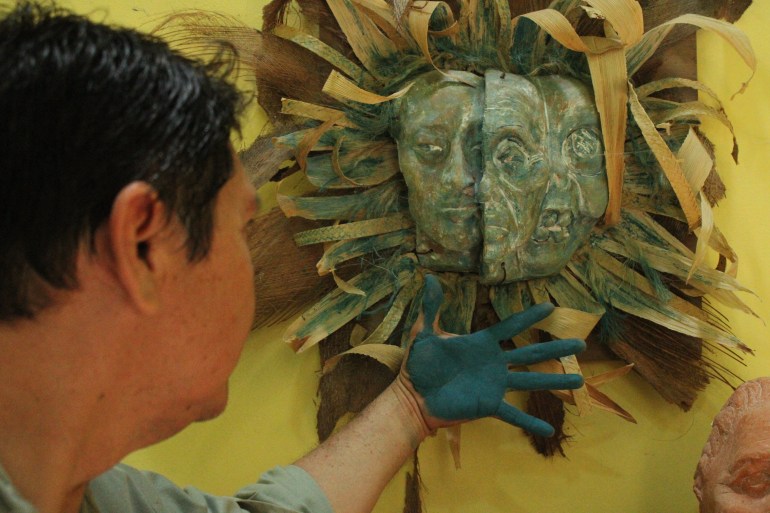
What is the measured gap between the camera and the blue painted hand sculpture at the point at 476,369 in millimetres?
1087

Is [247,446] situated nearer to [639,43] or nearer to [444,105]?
[444,105]

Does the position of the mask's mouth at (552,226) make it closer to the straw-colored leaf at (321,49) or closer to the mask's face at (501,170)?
the mask's face at (501,170)

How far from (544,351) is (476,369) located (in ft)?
0.28

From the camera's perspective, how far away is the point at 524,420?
1.09m

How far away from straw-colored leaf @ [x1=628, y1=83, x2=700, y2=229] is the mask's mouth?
13 centimetres

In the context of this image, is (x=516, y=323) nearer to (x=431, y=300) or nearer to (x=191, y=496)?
(x=431, y=300)

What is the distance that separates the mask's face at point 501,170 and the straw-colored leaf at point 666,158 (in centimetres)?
5

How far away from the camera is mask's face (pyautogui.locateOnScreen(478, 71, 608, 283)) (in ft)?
3.57

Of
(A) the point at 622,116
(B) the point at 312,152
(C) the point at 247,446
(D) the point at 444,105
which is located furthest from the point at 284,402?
(A) the point at 622,116

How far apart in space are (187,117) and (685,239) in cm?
79

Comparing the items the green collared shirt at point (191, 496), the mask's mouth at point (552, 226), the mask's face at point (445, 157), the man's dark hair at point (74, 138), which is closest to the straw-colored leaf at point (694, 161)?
the mask's mouth at point (552, 226)

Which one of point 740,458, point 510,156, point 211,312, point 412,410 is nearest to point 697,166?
point 510,156

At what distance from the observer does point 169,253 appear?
0.64m

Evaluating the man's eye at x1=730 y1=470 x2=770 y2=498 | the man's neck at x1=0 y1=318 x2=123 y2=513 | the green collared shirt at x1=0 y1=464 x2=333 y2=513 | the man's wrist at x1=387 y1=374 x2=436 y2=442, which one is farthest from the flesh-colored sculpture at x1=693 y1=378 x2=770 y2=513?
the man's neck at x1=0 y1=318 x2=123 y2=513
